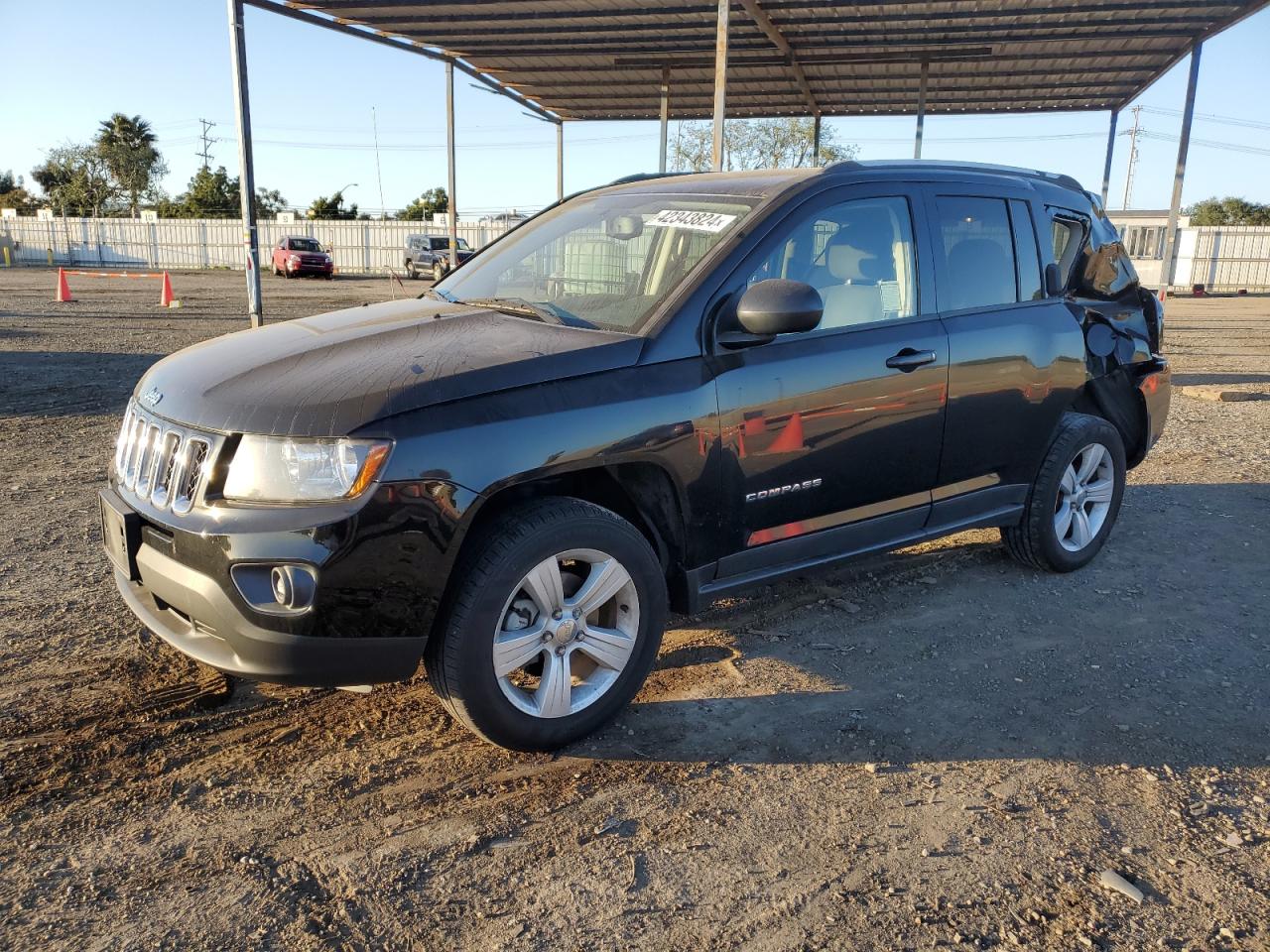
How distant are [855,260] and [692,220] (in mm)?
712

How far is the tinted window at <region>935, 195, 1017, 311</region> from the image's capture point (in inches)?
165

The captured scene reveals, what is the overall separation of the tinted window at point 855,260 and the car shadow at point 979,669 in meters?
1.37

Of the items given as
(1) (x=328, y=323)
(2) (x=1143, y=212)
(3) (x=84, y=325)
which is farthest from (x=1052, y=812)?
(2) (x=1143, y=212)

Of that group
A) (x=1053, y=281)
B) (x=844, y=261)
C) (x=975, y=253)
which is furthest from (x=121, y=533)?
(x=1053, y=281)

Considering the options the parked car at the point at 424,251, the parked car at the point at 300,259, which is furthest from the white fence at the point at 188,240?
the parked car at the point at 300,259

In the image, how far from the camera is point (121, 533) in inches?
119

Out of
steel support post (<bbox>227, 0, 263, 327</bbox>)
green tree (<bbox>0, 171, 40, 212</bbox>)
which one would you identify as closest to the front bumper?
steel support post (<bbox>227, 0, 263, 327</bbox>)

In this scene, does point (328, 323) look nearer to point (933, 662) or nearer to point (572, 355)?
point (572, 355)

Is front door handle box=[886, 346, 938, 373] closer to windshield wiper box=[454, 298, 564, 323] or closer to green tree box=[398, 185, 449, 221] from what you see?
windshield wiper box=[454, 298, 564, 323]

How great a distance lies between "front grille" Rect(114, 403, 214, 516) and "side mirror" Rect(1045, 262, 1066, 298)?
3850 millimetres

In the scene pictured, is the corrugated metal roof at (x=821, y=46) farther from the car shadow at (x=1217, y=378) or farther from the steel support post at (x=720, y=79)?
the car shadow at (x=1217, y=378)

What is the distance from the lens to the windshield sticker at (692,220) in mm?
3658

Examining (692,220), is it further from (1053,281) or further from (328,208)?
(328,208)

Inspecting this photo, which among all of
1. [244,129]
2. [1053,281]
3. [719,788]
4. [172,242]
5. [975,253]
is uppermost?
[244,129]
